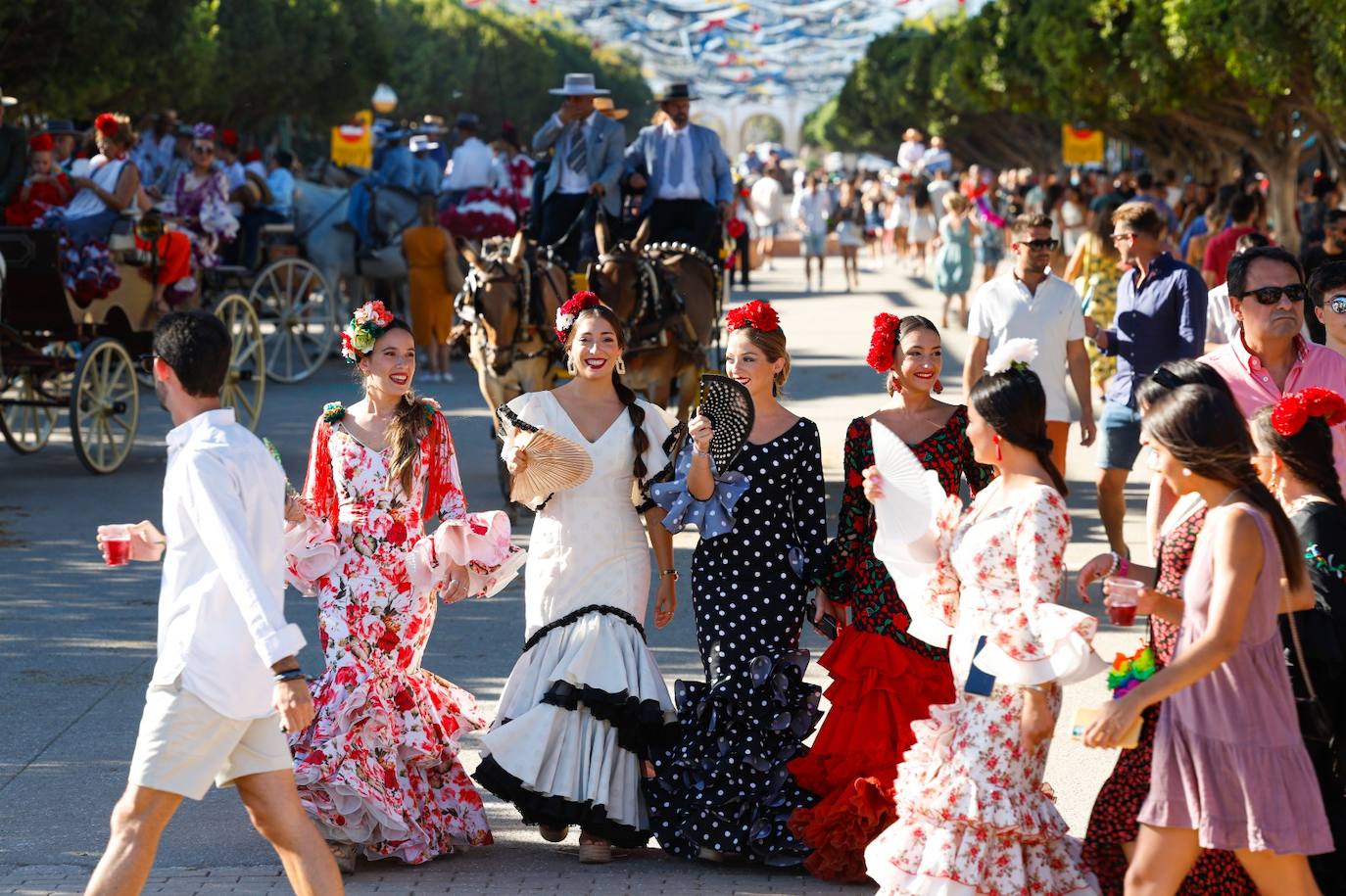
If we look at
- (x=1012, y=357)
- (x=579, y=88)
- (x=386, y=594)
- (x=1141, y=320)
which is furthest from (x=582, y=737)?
(x=579, y=88)

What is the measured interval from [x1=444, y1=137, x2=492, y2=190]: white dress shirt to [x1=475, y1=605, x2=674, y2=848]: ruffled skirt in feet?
59.4

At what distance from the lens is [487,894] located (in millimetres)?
5594

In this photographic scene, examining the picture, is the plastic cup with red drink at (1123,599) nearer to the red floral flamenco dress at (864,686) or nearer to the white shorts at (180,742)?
the red floral flamenco dress at (864,686)

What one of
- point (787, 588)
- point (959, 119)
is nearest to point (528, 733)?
point (787, 588)

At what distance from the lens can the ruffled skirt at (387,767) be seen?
19.0ft

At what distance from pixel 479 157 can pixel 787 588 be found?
18217 millimetres

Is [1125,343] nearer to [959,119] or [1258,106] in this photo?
[1258,106]

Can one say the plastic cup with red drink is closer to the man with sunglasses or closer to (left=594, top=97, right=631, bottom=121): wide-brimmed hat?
the man with sunglasses

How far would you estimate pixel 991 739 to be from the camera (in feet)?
16.5

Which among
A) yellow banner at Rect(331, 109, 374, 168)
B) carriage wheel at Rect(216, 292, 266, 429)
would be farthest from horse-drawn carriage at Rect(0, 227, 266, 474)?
yellow banner at Rect(331, 109, 374, 168)

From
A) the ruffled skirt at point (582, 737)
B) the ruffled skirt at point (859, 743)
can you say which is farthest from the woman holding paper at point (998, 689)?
the ruffled skirt at point (582, 737)

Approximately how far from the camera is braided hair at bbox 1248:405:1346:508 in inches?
202

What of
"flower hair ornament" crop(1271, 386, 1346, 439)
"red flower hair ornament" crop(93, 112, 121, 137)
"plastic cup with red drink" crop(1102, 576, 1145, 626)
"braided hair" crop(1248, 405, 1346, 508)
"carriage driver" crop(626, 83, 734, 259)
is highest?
"red flower hair ornament" crop(93, 112, 121, 137)

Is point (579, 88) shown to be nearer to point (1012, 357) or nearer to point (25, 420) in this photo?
point (25, 420)
